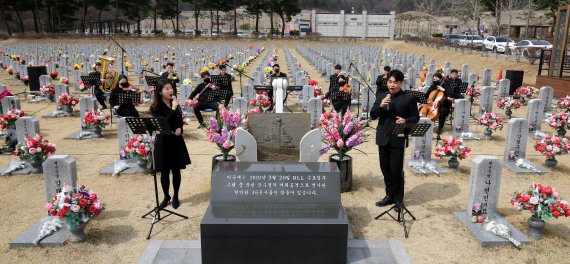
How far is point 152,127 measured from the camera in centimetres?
555

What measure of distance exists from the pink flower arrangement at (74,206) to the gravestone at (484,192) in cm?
502

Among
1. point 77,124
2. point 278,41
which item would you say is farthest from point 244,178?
point 278,41

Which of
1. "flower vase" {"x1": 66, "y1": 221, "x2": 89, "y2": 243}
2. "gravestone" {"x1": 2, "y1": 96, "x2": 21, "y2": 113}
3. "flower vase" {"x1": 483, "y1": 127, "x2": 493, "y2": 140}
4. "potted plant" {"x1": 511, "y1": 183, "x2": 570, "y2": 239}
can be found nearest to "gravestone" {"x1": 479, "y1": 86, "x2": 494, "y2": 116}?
"flower vase" {"x1": 483, "y1": 127, "x2": 493, "y2": 140}

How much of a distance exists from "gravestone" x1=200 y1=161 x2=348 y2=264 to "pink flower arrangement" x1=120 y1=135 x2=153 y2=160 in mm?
3536

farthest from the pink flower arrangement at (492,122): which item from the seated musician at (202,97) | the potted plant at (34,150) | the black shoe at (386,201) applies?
the potted plant at (34,150)

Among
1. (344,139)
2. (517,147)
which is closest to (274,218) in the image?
(344,139)

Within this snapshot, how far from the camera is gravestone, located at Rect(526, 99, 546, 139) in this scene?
11.0 meters

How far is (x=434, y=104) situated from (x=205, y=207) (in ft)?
23.4

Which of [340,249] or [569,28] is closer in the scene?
[340,249]

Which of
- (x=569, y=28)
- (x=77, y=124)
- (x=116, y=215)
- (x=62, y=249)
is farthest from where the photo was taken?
(x=569, y=28)

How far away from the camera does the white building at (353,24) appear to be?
293ft

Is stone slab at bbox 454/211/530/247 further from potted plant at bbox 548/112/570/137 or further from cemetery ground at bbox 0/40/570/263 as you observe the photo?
potted plant at bbox 548/112/570/137

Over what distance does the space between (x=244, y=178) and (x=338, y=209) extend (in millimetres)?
1123

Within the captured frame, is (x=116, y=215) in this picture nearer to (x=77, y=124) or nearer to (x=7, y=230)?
(x=7, y=230)
